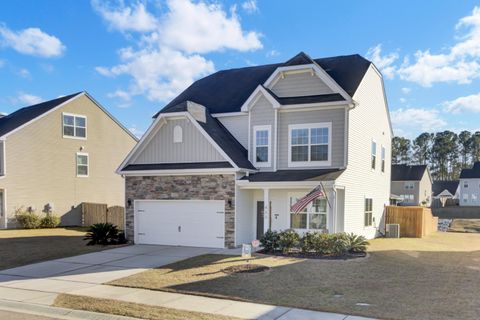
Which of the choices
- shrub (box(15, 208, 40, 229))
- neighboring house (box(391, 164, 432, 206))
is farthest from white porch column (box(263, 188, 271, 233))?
neighboring house (box(391, 164, 432, 206))

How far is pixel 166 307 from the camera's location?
863 cm

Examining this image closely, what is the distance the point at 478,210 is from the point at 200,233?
47.0 m

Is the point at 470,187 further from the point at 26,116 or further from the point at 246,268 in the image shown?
the point at 246,268

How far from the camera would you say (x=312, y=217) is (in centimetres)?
1747

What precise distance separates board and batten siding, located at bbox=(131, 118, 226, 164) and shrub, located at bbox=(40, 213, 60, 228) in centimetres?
1055

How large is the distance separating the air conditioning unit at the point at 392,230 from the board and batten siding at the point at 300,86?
31.4 ft

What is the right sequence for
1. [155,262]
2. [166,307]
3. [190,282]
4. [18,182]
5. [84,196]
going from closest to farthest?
[166,307] < [190,282] < [155,262] < [18,182] < [84,196]

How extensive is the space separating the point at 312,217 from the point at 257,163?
3.43 meters

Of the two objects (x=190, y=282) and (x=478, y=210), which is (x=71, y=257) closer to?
(x=190, y=282)

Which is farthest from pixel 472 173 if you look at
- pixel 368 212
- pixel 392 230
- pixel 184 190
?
pixel 184 190

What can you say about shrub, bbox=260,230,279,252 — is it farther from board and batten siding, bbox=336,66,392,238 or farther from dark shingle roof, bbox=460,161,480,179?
dark shingle roof, bbox=460,161,480,179

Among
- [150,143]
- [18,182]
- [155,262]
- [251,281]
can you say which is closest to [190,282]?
[251,281]

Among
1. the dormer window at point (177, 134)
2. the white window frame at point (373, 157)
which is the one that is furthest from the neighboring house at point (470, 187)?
the dormer window at point (177, 134)

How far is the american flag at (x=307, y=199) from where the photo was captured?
14945 mm
